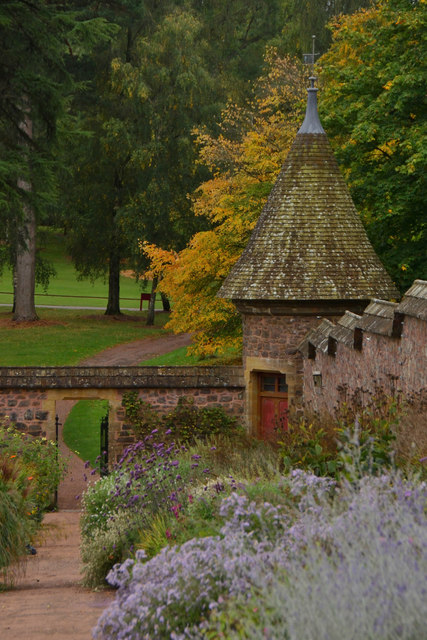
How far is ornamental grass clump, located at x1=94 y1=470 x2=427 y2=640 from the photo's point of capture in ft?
13.7

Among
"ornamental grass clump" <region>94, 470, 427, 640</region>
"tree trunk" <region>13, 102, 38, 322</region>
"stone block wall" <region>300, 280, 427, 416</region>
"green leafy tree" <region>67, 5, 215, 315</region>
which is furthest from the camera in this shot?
"tree trunk" <region>13, 102, 38, 322</region>

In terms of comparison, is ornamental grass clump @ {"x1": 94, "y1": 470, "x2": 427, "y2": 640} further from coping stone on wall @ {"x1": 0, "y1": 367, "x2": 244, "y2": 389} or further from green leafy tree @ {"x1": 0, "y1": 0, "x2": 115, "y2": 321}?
green leafy tree @ {"x1": 0, "y1": 0, "x2": 115, "y2": 321}

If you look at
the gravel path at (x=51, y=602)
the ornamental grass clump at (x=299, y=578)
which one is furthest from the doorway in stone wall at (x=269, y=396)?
the ornamental grass clump at (x=299, y=578)

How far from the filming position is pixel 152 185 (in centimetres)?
3516

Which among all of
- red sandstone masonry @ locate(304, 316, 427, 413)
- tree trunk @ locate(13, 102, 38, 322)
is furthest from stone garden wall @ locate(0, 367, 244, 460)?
tree trunk @ locate(13, 102, 38, 322)

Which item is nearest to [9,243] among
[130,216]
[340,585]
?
[130,216]

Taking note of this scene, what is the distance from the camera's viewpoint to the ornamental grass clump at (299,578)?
4176mm

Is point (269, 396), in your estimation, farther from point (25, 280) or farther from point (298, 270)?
point (25, 280)

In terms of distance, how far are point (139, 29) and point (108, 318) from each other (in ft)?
38.5

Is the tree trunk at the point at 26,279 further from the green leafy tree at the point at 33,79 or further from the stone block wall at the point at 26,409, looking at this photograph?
the stone block wall at the point at 26,409

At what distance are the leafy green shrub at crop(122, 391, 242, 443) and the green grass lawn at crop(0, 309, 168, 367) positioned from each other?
1191cm

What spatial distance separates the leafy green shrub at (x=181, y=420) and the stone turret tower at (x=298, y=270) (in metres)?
0.52

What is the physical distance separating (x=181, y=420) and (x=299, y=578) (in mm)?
12318

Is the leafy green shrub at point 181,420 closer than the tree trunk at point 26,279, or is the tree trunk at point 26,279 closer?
the leafy green shrub at point 181,420
